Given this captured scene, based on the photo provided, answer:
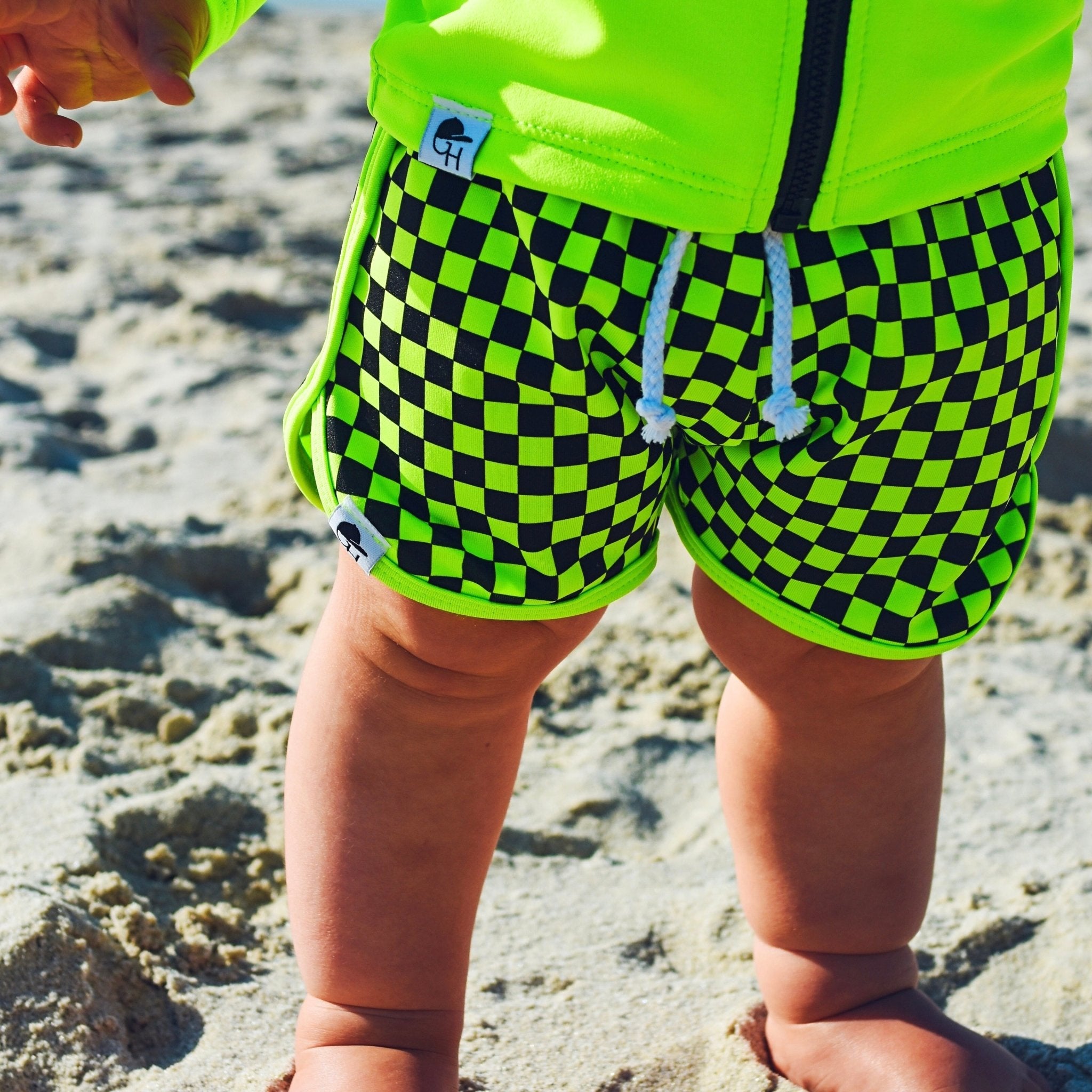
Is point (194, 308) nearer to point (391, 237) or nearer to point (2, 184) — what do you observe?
point (2, 184)

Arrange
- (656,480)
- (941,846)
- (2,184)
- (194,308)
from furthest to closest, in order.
Result: (2,184) < (194,308) < (941,846) < (656,480)

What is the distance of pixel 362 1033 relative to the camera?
1016mm

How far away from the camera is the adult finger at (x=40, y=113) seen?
3.02 feet

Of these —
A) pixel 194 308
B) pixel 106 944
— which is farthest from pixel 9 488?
pixel 106 944

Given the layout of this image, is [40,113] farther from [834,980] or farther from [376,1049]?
[834,980]

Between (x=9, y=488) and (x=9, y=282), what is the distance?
3.66 feet

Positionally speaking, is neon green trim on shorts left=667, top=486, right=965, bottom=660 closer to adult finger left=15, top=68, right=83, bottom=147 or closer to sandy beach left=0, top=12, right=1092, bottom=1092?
sandy beach left=0, top=12, right=1092, bottom=1092

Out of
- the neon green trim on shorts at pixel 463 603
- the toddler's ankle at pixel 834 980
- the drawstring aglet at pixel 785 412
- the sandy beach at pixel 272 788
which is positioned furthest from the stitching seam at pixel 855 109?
the sandy beach at pixel 272 788

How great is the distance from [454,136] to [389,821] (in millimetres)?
519

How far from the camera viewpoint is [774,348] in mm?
845

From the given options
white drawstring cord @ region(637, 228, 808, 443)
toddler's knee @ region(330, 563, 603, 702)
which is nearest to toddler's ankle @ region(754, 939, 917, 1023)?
toddler's knee @ region(330, 563, 603, 702)

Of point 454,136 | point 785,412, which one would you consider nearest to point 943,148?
point 785,412

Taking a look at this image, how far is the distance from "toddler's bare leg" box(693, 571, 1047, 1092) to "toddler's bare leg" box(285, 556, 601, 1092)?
0.19 metres

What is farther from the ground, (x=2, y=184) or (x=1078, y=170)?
(x=1078, y=170)
